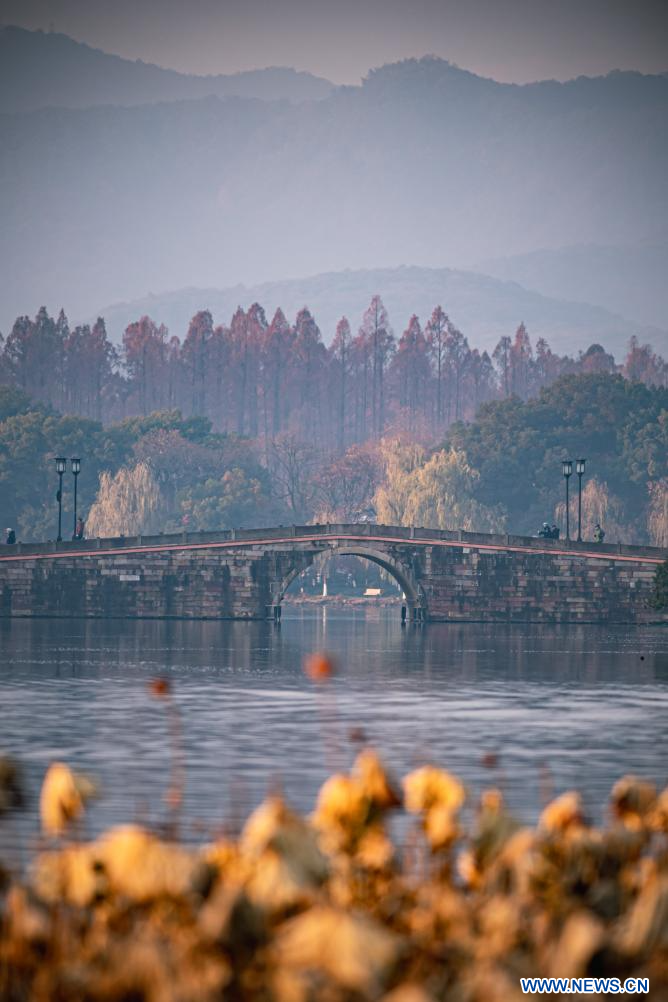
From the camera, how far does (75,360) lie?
188 m

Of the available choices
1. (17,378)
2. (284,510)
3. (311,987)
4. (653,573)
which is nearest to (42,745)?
(311,987)

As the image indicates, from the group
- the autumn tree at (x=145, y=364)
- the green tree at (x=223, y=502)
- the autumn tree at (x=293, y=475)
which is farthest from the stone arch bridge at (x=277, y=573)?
the autumn tree at (x=145, y=364)

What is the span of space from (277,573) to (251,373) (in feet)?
367

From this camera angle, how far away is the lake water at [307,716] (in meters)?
22.7

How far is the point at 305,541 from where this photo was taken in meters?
80.1

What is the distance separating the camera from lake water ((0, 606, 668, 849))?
22672 millimetres

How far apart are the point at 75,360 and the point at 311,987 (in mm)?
182199

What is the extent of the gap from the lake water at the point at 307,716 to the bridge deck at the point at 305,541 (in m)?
Answer: 15.8

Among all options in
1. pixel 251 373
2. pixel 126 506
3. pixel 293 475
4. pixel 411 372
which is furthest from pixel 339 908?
pixel 411 372

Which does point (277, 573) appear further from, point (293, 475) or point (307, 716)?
point (293, 475)

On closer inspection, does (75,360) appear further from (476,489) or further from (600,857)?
(600,857)

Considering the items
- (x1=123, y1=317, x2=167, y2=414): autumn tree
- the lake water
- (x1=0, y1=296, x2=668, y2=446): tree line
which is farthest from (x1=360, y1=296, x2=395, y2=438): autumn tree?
the lake water

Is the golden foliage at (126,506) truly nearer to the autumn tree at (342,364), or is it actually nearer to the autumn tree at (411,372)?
the autumn tree at (342,364)

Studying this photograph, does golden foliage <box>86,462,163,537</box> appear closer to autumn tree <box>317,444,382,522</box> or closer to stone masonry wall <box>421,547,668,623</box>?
autumn tree <box>317,444,382,522</box>
